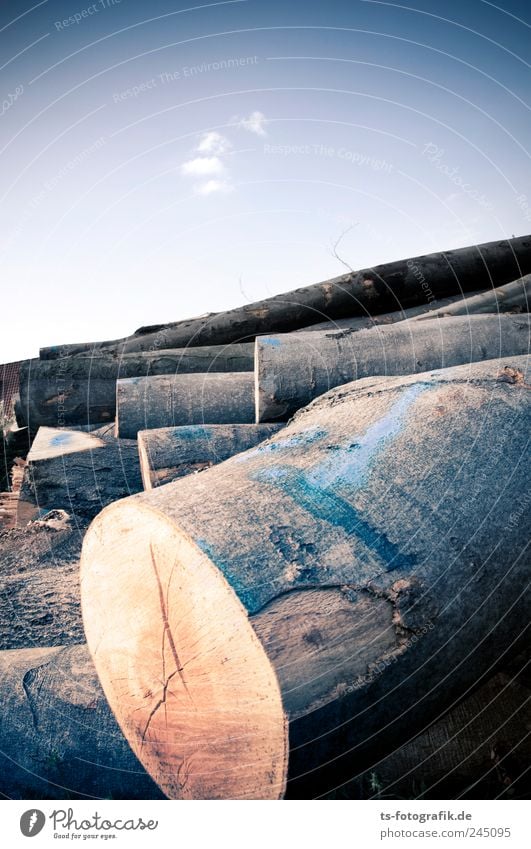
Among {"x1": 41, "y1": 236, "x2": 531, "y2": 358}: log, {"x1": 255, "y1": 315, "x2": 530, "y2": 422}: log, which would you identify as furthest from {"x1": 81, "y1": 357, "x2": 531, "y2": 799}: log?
{"x1": 41, "y1": 236, "x2": 531, "y2": 358}: log

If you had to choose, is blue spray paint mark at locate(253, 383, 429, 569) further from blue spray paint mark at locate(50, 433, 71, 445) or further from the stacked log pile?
blue spray paint mark at locate(50, 433, 71, 445)

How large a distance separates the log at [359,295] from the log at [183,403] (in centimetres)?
143

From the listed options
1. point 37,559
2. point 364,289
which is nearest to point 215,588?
point 37,559

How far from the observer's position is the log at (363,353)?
133 inches

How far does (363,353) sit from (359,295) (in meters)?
1.93

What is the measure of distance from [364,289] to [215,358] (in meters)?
1.43

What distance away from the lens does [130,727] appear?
1.88 meters

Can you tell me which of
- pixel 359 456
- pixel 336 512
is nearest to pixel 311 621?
pixel 336 512

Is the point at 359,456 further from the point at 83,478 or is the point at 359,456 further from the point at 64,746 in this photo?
the point at 83,478

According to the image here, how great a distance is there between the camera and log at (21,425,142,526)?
3846 mm

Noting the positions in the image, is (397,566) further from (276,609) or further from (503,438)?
(503,438)

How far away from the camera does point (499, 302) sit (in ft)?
15.5

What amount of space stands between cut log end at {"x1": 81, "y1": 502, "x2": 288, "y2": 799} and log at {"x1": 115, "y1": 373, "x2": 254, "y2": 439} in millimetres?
2019

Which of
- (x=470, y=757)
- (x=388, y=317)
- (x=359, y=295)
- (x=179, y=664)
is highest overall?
(x=359, y=295)
